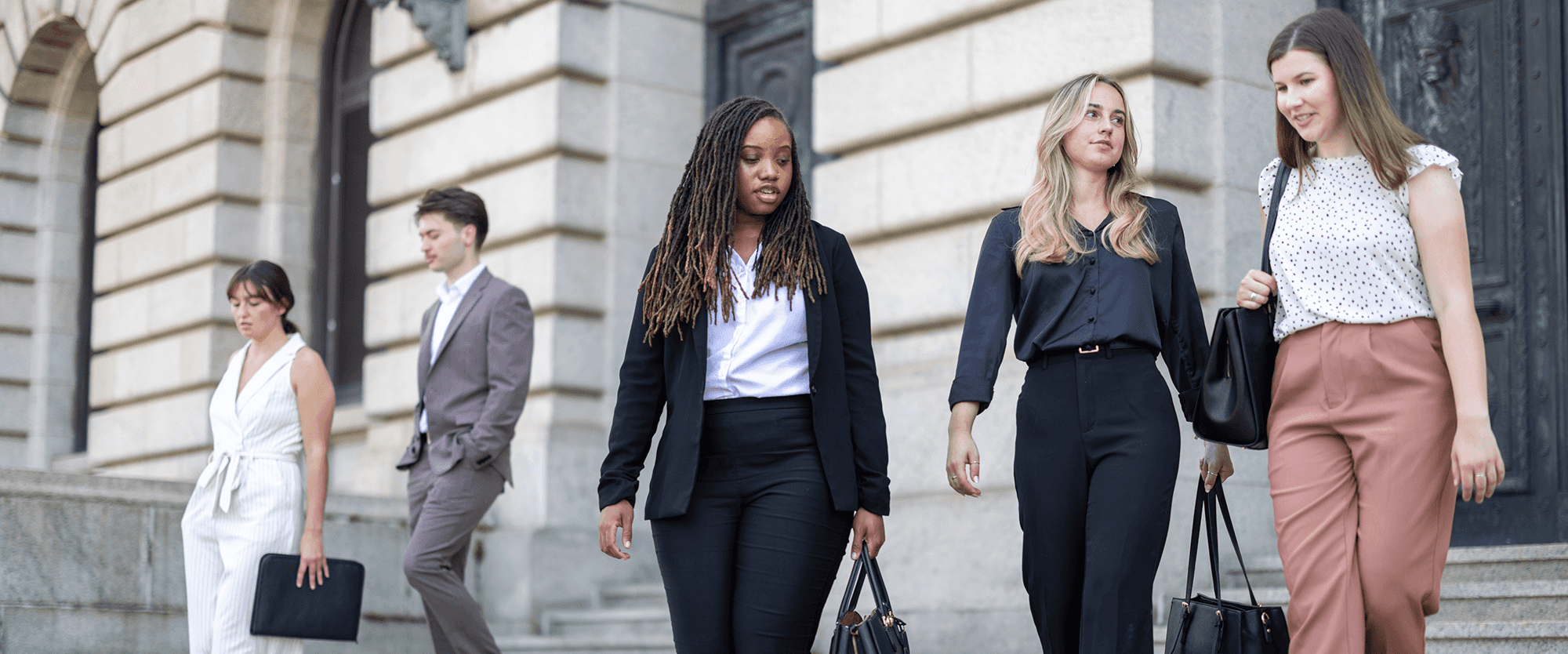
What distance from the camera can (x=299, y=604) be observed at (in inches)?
233

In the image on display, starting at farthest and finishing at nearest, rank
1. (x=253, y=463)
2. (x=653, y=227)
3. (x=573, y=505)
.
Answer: (x=653, y=227)
(x=573, y=505)
(x=253, y=463)

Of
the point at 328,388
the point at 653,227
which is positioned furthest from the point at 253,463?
the point at 653,227

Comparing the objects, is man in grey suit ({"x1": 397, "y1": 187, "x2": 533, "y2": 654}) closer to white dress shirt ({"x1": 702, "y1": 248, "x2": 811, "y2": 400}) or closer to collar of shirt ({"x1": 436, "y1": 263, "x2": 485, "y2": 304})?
collar of shirt ({"x1": 436, "y1": 263, "x2": 485, "y2": 304})

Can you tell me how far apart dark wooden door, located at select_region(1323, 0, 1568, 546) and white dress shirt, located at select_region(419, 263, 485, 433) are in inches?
169

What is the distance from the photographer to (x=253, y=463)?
6078 millimetres

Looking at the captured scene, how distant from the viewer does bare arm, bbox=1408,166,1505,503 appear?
355 cm

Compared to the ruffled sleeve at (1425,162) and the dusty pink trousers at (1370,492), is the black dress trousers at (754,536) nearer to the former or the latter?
the dusty pink trousers at (1370,492)

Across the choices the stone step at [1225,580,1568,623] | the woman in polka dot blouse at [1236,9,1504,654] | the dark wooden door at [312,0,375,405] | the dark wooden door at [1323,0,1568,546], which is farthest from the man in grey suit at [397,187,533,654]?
the dark wooden door at [312,0,375,405]

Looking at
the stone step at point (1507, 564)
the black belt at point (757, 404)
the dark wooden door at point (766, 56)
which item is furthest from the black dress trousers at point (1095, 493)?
the dark wooden door at point (766, 56)

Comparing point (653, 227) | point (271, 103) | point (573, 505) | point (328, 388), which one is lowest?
point (573, 505)

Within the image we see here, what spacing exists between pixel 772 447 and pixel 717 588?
361mm

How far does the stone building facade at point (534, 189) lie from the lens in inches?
288

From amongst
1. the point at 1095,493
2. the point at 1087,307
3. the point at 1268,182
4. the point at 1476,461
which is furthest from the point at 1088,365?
the point at 1476,461

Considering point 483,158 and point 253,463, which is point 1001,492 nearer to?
point 253,463
